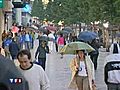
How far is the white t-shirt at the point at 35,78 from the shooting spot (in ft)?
25.3

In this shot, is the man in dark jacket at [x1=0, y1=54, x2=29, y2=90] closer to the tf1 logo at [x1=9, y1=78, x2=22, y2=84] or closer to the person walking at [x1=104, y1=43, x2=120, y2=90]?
the tf1 logo at [x1=9, y1=78, x2=22, y2=84]

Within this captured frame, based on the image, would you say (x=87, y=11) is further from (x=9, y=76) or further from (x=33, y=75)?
(x=9, y=76)

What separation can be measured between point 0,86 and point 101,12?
43.3 m

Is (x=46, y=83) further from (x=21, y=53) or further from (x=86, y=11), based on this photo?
(x=86, y=11)

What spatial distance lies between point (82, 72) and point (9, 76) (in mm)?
7442

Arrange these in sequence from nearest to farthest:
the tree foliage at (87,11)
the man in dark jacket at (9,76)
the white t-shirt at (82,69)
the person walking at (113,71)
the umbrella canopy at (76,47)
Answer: the man in dark jacket at (9,76)
the person walking at (113,71)
the white t-shirt at (82,69)
the umbrella canopy at (76,47)
the tree foliage at (87,11)

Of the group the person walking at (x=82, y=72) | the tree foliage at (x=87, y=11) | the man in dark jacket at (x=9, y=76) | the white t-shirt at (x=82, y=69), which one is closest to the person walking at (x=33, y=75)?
the man in dark jacket at (x=9, y=76)

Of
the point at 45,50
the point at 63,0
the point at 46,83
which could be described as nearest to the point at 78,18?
the point at 63,0

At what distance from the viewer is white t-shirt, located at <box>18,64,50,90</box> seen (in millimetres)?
7711

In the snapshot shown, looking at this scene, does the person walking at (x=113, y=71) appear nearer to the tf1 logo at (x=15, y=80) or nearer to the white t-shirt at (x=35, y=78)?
the white t-shirt at (x=35, y=78)

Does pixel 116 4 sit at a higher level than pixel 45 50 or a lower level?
higher

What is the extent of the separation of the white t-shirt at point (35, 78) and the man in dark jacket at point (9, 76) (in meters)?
2.68

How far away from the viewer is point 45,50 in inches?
786

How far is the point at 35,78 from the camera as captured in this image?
25.5ft
